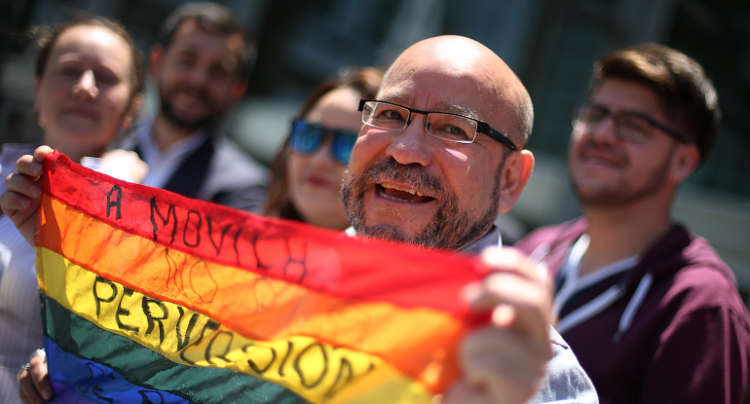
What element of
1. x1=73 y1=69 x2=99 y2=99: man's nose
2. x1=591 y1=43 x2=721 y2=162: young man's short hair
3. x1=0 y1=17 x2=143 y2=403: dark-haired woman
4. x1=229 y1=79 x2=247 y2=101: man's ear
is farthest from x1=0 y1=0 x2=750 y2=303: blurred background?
x1=591 y1=43 x2=721 y2=162: young man's short hair

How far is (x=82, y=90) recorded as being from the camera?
196 centimetres

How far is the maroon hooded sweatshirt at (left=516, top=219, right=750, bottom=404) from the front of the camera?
1.85 meters

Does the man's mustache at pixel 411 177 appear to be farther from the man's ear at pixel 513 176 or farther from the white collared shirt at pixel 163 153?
the white collared shirt at pixel 163 153

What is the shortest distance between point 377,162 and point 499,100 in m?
0.43

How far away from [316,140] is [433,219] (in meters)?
1.33

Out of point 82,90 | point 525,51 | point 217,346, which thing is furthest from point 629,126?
point 525,51

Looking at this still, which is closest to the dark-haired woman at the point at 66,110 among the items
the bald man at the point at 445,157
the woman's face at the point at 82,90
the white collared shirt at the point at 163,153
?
the woman's face at the point at 82,90

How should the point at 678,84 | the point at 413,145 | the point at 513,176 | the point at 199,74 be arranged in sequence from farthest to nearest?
1. the point at 199,74
2. the point at 678,84
3. the point at 513,176
4. the point at 413,145

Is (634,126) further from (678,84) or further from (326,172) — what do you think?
(326,172)

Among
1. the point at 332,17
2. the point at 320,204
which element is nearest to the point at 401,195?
the point at 320,204

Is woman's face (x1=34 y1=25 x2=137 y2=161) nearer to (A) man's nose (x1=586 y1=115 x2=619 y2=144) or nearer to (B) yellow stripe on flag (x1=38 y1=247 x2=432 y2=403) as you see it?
(B) yellow stripe on flag (x1=38 y1=247 x2=432 y2=403)

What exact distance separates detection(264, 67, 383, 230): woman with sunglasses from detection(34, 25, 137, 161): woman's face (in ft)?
3.02

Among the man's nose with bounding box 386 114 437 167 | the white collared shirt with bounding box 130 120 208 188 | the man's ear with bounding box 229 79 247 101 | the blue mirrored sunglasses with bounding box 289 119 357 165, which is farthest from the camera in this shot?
the man's ear with bounding box 229 79 247 101

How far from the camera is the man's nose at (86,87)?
196 cm
